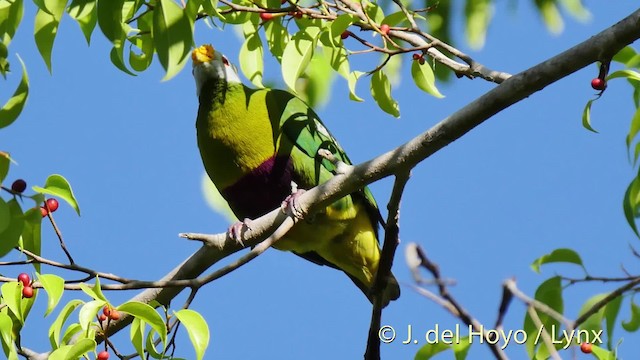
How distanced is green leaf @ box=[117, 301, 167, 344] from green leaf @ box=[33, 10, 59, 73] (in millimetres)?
683

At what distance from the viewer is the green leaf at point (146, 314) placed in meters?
2.32

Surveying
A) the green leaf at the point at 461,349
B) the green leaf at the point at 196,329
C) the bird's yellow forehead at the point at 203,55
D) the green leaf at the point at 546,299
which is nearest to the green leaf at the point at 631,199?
the green leaf at the point at 546,299

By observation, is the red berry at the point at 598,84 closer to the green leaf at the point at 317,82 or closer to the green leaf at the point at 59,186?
the green leaf at the point at 317,82

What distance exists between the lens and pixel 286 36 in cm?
322

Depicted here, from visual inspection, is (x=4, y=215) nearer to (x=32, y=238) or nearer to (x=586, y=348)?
(x=32, y=238)

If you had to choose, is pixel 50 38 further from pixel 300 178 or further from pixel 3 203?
pixel 300 178

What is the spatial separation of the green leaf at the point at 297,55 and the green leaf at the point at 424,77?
48 centimetres

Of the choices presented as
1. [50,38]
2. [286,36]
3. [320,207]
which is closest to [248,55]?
[286,36]

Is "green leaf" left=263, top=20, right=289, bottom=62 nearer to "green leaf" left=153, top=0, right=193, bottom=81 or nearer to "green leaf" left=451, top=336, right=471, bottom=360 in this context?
"green leaf" left=153, top=0, right=193, bottom=81

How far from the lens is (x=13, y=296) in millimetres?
2383

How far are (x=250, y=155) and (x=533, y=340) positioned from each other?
1.71 metres

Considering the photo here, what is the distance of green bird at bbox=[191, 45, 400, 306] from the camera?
12.7 feet

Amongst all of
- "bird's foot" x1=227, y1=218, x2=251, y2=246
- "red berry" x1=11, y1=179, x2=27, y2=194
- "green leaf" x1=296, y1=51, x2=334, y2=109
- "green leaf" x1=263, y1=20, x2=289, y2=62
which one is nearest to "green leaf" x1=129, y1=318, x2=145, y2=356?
"red berry" x1=11, y1=179, x2=27, y2=194

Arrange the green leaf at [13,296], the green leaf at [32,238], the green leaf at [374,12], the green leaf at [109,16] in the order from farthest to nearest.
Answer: the green leaf at [374,12] → the green leaf at [32,238] → the green leaf at [13,296] → the green leaf at [109,16]
